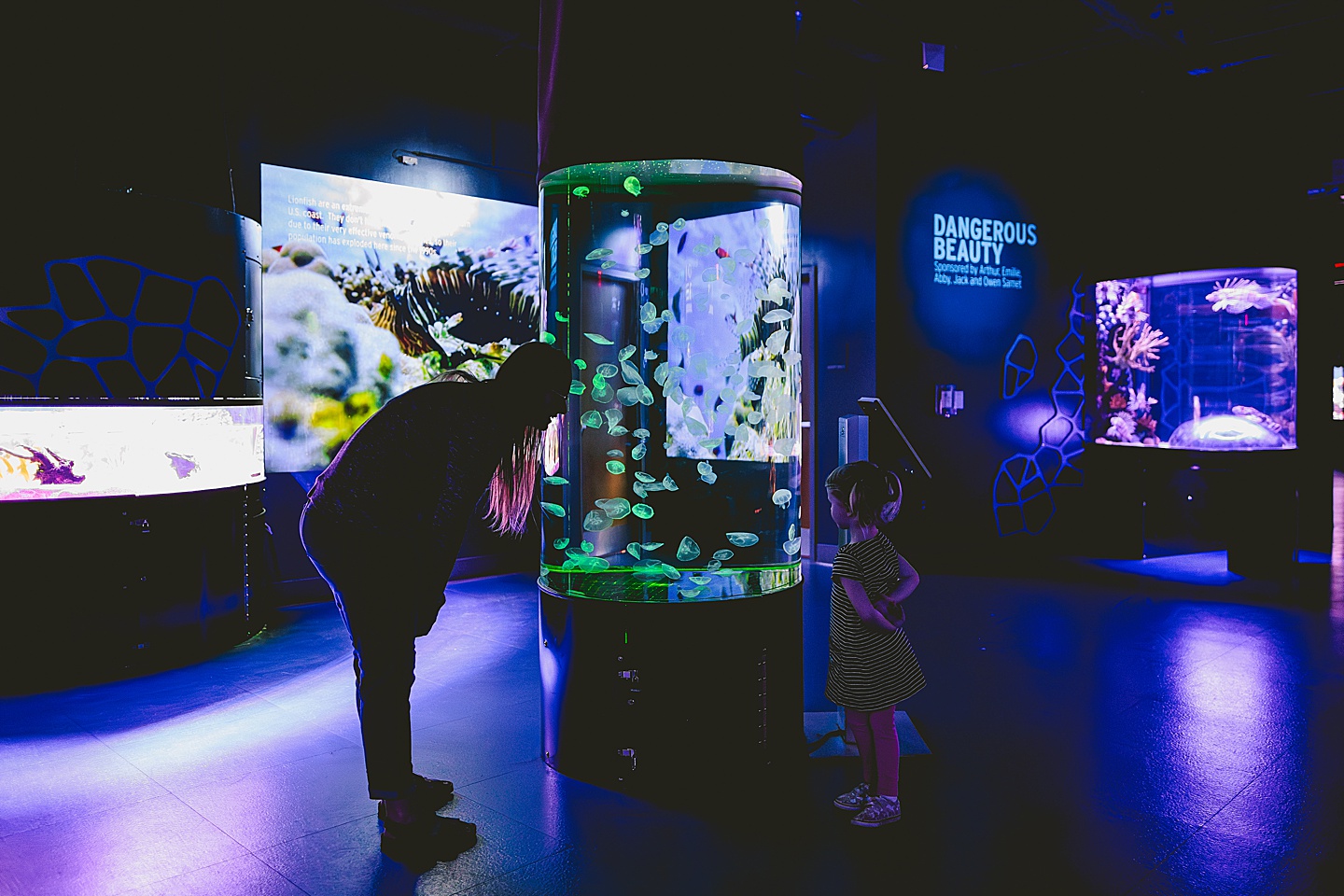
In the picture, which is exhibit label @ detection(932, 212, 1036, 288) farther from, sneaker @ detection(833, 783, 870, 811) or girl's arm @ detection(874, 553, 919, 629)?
sneaker @ detection(833, 783, 870, 811)

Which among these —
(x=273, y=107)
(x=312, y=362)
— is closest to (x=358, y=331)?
(x=312, y=362)

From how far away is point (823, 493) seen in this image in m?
7.98

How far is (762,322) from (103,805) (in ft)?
9.03

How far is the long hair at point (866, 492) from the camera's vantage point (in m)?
3.02

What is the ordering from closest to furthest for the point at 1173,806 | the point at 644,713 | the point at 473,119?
the point at 1173,806, the point at 644,713, the point at 473,119

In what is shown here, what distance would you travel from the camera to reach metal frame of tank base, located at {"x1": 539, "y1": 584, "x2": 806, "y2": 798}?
325 cm

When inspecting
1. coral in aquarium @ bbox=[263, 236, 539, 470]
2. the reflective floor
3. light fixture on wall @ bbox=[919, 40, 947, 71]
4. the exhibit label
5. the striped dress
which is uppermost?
light fixture on wall @ bbox=[919, 40, 947, 71]

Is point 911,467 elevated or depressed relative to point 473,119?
depressed

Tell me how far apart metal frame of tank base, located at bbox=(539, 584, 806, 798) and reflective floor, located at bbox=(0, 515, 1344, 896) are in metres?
0.10

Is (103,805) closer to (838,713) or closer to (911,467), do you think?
(838,713)

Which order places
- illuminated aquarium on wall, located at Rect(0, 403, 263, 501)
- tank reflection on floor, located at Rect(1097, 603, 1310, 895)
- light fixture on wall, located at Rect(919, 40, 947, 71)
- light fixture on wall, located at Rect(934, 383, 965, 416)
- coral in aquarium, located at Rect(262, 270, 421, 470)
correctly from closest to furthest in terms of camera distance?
tank reflection on floor, located at Rect(1097, 603, 1310, 895) → illuminated aquarium on wall, located at Rect(0, 403, 263, 501) → coral in aquarium, located at Rect(262, 270, 421, 470) → light fixture on wall, located at Rect(919, 40, 947, 71) → light fixture on wall, located at Rect(934, 383, 965, 416)

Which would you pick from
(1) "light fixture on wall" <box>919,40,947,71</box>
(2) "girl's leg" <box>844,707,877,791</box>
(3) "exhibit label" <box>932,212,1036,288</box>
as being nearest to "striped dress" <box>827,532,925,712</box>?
(2) "girl's leg" <box>844,707,877,791</box>

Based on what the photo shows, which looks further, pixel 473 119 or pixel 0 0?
pixel 473 119

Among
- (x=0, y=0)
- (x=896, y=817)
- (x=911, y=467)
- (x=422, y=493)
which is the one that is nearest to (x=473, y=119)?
(x=0, y=0)
